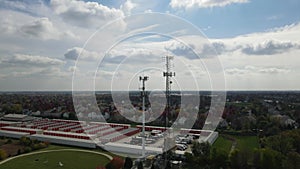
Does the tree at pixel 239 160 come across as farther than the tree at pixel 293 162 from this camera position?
Yes

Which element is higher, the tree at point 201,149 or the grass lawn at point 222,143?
the tree at point 201,149

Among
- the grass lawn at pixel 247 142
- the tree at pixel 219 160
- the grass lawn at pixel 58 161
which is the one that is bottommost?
the grass lawn at pixel 247 142

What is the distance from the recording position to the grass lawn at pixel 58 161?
9195 mm

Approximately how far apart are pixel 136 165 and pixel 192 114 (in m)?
10.8

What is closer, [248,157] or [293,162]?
[293,162]

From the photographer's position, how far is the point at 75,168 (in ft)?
29.5

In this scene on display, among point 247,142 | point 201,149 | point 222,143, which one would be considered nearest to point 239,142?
point 247,142

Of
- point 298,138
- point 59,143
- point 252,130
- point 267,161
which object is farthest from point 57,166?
point 252,130

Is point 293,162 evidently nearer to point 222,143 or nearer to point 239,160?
point 239,160

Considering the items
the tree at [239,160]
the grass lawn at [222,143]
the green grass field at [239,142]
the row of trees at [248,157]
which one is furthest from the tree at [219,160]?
the grass lawn at [222,143]

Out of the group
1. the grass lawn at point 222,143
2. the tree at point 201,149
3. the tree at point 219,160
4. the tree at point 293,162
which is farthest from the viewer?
the grass lawn at point 222,143

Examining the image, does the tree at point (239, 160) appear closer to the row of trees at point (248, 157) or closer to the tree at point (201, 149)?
the row of trees at point (248, 157)

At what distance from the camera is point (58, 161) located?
976cm

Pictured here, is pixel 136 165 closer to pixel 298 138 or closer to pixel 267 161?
pixel 267 161
